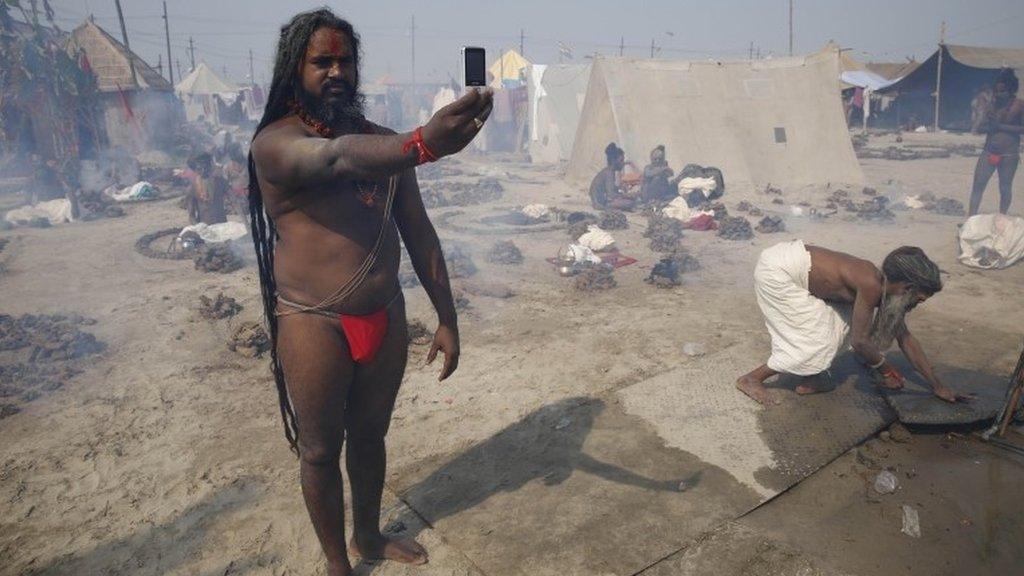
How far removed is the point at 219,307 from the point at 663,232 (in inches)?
238

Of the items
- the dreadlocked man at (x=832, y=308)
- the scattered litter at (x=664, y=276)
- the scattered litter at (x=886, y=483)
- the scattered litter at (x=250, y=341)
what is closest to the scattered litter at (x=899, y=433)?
the dreadlocked man at (x=832, y=308)

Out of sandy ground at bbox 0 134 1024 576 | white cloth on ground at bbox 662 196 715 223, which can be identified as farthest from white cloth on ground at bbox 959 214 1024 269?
white cloth on ground at bbox 662 196 715 223

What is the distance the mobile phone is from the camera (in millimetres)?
1516

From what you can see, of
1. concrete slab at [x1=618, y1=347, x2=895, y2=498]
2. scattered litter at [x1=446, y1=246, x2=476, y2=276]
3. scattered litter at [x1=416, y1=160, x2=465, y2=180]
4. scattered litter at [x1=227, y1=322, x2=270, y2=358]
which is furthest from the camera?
scattered litter at [x1=416, y1=160, x2=465, y2=180]

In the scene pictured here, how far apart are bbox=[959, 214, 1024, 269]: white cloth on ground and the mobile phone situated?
25.6 ft

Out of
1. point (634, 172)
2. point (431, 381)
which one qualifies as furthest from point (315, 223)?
point (634, 172)

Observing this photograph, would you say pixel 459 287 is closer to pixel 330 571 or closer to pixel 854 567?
pixel 330 571

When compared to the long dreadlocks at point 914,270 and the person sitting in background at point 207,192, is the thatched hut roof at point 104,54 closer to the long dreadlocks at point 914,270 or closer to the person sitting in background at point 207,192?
the person sitting in background at point 207,192

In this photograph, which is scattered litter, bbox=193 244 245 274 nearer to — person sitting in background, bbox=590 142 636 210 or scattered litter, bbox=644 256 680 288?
scattered litter, bbox=644 256 680 288

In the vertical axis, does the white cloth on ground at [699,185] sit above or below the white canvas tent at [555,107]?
below

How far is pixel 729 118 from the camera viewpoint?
14109mm

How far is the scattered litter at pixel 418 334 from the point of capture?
16.8 ft

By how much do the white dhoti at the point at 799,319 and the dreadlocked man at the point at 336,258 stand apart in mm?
2378

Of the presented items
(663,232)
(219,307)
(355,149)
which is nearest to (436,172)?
(663,232)
